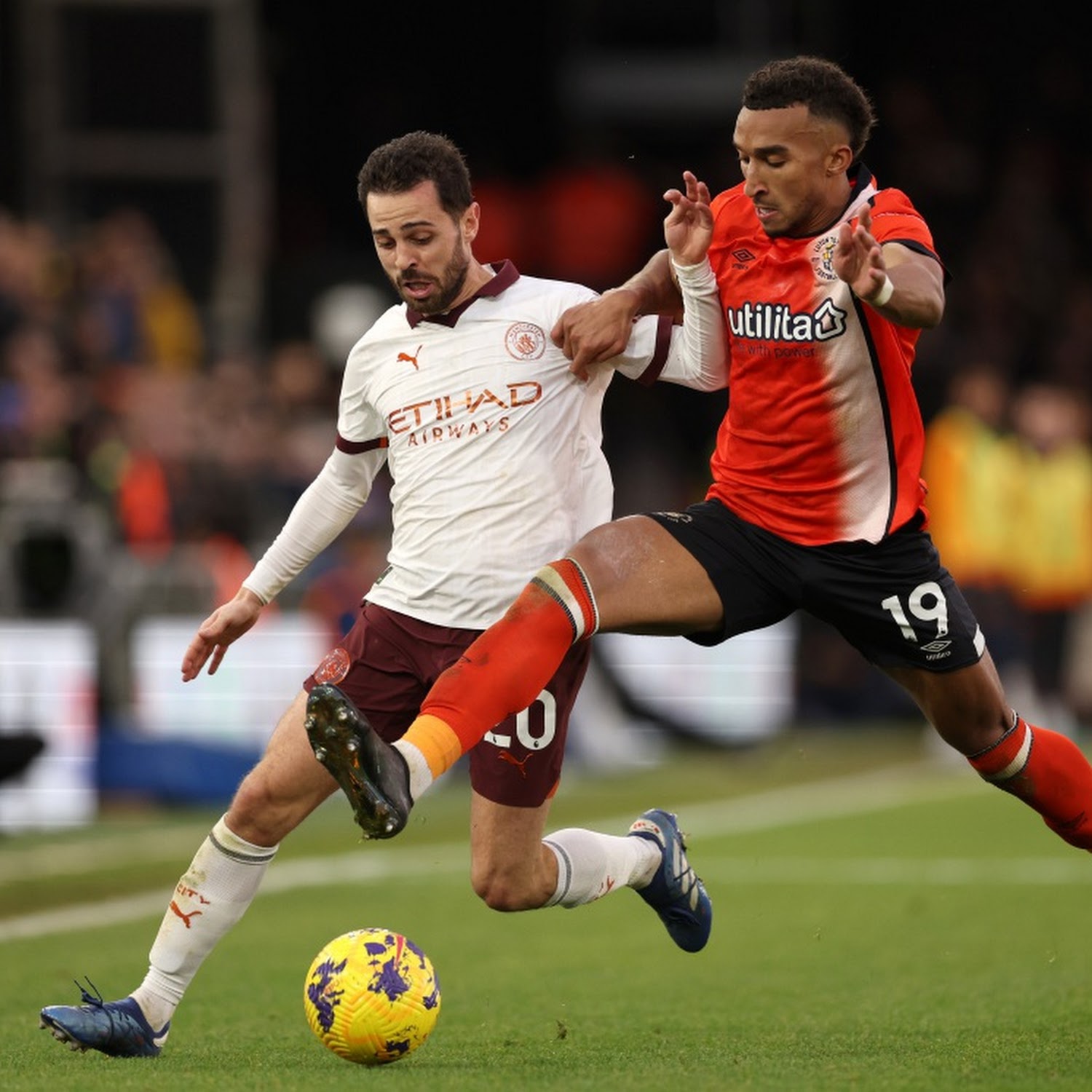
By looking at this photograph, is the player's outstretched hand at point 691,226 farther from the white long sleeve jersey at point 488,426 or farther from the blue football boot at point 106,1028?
the blue football boot at point 106,1028

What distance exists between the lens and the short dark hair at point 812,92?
6.26m

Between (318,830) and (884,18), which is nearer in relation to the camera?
(318,830)

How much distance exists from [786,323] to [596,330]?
0.53 metres

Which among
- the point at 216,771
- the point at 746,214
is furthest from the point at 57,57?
the point at 746,214

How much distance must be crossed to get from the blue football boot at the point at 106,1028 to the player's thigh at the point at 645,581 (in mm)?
1654

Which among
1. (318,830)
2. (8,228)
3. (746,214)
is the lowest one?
(318,830)

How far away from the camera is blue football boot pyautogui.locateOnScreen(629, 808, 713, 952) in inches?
286

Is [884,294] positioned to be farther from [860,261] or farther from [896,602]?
[896,602]

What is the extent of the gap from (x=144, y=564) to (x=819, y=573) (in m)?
8.22

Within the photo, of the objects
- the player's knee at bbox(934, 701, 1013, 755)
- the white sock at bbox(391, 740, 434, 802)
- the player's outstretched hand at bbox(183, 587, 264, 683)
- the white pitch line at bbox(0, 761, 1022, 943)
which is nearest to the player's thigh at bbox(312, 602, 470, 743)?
the player's outstretched hand at bbox(183, 587, 264, 683)

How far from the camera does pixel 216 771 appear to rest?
1373 cm

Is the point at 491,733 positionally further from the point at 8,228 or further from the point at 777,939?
the point at 8,228

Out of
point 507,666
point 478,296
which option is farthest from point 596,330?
point 507,666

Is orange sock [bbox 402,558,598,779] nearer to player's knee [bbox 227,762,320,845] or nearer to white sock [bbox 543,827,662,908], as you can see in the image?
player's knee [bbox 227,762,320,845]
